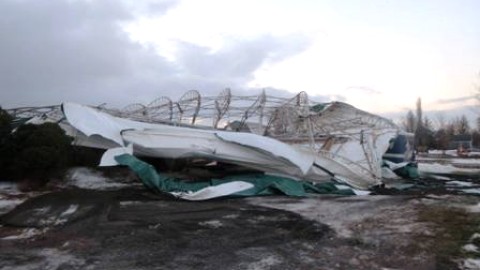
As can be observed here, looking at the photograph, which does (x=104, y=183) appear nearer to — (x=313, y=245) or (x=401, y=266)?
(x=313, y=245)

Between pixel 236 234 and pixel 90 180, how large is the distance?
8446 millimetres

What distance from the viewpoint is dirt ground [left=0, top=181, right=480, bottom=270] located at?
23.9ft

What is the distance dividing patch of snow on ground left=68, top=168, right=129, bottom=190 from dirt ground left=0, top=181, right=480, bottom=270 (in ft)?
7.72

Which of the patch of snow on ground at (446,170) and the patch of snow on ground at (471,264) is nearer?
the patch of snow on ground at (471,264)

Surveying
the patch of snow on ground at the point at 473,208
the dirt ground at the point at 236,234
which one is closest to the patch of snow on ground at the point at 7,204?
the dirt ground at the point at 236,234

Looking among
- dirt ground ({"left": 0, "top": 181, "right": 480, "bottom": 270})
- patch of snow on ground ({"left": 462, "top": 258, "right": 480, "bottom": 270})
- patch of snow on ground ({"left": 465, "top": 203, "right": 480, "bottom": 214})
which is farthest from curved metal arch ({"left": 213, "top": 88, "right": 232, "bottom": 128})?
patch of snow on ground ({"left": 462, "top": 258, "right": 480, "bottom": 270})

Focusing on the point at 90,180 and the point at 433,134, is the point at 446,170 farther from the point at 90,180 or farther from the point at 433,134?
the point at 433,134

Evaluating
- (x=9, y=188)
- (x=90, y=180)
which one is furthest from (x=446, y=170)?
(x=9, y=188)

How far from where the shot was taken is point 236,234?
9188 mm

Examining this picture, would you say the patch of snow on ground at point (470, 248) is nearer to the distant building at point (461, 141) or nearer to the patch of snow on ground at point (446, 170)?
the patch of snow on ground at point (446, 170)

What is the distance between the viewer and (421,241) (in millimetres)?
8242

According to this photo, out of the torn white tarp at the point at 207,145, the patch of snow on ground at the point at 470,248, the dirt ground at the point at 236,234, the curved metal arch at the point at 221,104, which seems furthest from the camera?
the curved metal arch at the point at 221,104

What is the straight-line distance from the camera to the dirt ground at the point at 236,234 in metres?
7.27

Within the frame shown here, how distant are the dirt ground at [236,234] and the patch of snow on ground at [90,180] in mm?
2352
